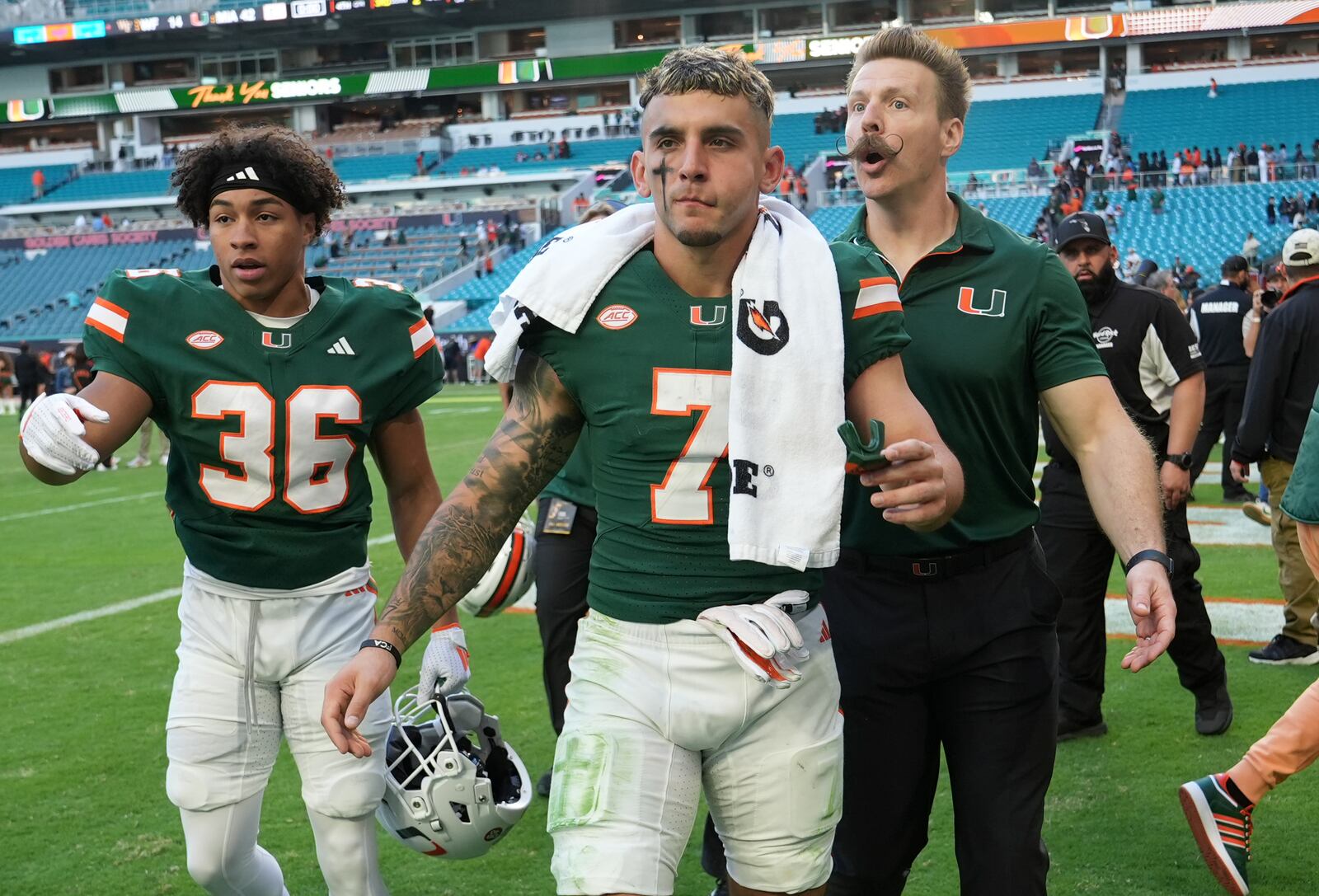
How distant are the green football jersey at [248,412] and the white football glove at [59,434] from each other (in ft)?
1.37

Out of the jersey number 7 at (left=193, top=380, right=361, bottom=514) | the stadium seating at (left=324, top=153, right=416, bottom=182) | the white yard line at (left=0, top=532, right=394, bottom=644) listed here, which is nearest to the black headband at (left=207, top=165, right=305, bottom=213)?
the jersey number 7 at (left=193, top=380, right=361, bottom=514)

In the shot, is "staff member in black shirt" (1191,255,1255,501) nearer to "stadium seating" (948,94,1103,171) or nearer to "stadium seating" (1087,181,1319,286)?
"stadium seating" (1087,181,1319,286)

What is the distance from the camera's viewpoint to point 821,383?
8.31 feet

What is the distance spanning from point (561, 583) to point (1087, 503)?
210 cm

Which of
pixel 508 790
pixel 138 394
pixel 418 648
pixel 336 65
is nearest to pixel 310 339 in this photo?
pixel 138 394

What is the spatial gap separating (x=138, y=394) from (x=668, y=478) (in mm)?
1473

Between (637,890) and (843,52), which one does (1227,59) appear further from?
(637,890)

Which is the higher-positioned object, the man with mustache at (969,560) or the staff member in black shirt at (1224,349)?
the man with mustache at (969,560)

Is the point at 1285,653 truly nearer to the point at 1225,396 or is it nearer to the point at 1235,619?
the point at 1235,619

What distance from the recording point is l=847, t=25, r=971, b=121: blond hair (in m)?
3.28

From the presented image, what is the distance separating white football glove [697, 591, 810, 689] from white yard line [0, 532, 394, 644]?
664 cm

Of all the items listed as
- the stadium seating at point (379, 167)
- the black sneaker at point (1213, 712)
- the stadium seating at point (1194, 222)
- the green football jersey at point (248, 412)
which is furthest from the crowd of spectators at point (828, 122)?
the green football jersey at point (248, 412)

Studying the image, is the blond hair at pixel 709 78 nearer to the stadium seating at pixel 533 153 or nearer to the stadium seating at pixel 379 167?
the stadium seating at pixel 533 153

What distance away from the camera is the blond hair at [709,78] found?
258 cm
